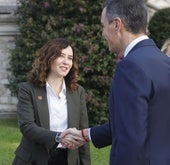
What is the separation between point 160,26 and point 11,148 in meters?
5.06

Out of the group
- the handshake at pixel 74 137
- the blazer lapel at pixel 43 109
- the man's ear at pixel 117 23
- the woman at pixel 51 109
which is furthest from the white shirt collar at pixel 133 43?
the blazer lapel at pixel 43 109

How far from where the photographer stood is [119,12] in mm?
2957

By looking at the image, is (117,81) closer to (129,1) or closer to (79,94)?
(129,1)

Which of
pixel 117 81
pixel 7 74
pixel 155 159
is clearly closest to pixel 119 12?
pixel 117 81

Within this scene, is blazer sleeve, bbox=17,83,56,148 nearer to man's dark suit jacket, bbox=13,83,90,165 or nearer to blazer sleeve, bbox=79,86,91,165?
man's dark suit jacket, bbox=13,83,90,165

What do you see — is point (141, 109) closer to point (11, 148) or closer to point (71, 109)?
point (71, 109)

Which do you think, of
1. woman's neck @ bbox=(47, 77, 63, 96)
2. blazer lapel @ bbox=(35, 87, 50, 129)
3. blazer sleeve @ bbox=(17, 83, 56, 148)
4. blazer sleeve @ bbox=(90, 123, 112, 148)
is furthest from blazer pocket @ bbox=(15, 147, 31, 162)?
blazer sleeve @ bbox=(90, 123, 112, 148)

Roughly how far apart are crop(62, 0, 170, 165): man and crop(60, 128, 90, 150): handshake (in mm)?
1021

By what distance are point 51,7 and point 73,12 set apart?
438 millimetres

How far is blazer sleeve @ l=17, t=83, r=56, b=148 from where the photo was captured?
4094 mm

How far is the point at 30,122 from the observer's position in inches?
165

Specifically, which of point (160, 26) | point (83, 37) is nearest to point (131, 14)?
point (83, 37)

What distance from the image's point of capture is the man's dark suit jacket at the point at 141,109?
2.76 metres

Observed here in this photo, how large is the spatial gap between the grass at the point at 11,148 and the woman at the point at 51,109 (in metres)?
3.50
